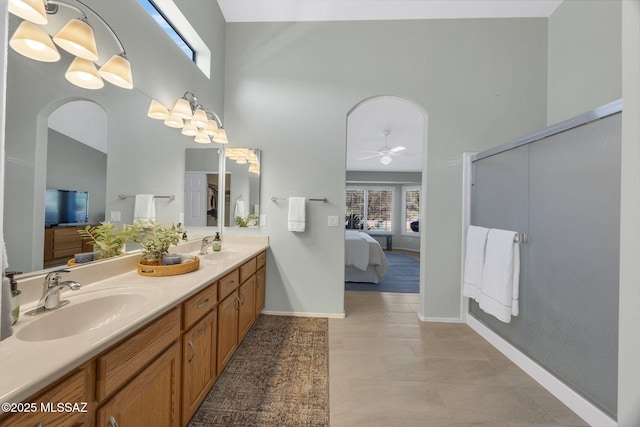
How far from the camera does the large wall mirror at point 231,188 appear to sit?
2.69 metres

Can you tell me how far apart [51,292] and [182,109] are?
1.53 metres

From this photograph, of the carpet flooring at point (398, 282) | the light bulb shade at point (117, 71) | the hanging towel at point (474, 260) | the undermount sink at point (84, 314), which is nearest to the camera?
the undermount sink at point (84, 314)

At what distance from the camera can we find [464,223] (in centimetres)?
275

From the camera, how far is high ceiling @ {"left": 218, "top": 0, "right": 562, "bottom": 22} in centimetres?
262

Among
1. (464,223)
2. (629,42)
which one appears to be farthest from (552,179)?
(629,42)

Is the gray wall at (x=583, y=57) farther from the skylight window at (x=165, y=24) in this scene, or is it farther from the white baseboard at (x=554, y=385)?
the skylight window at (x=165, y=24)

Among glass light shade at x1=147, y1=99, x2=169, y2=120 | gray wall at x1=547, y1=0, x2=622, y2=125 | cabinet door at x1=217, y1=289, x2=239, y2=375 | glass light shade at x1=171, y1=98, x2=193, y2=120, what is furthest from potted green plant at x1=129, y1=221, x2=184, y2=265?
gray wall at x1=547, y1=0, x2=622, y2=125

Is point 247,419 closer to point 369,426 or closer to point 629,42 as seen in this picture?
point 369,426

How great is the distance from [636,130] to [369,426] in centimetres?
166

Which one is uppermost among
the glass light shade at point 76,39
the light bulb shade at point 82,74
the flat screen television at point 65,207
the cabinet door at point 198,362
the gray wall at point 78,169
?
the glass light shade at point 76,39

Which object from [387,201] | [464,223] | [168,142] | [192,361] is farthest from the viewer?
[387,201]

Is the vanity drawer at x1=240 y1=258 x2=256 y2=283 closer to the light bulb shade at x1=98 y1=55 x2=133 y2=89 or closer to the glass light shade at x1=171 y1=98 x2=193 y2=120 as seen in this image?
the glass light shade at x1=171 y1=98 x2=193 y2=120

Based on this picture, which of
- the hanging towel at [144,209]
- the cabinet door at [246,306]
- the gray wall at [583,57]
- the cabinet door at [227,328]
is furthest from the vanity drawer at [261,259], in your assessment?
the gray wall at [583,57]

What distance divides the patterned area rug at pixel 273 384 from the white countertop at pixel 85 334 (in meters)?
0.76
